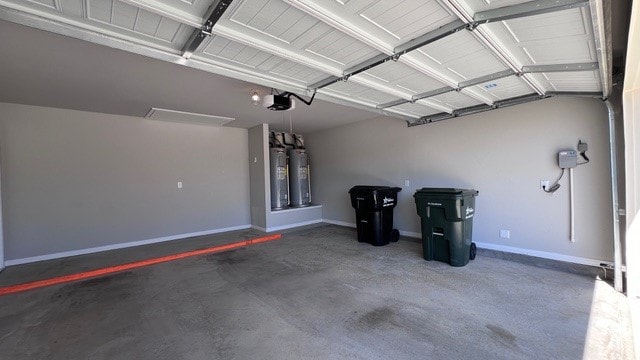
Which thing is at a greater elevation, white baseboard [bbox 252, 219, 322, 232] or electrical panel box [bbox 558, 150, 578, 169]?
electrical panel box [bbox 558, 150, 578, 169]

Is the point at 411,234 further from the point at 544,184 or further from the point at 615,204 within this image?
the point at 615,204

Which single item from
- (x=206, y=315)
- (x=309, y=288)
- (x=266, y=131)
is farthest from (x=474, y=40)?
(x=266, y=131)

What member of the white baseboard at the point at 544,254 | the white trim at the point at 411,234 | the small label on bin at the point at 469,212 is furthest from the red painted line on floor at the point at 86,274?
the white baseboard at the point at 544,254

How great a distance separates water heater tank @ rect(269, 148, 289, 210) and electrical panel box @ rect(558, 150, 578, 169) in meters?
5.29

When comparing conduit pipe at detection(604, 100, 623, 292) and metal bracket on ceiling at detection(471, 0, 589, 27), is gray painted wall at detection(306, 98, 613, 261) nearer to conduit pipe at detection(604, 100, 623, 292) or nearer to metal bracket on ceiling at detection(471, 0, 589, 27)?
conduit pipe at detection(604, 100, 623, 292)

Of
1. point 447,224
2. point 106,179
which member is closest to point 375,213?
point 447,224

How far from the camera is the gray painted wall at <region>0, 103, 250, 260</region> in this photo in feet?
14.0

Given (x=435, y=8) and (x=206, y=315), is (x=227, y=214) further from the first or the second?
(x=435, y=8)

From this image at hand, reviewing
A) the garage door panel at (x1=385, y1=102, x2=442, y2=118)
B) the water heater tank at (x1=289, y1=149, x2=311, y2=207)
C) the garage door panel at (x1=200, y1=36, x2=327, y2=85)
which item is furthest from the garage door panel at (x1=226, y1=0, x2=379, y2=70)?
the water heater tank at (x1=289, y1=149, x2=311, y2=207)

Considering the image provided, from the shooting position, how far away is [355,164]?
20.7 feet

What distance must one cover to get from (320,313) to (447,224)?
225cm

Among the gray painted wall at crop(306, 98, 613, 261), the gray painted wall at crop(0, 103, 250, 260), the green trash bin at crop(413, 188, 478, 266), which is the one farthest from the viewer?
the gray painted wall at crop(0, 103, 250, 260)

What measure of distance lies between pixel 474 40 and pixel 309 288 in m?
2.94

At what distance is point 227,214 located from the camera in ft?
21.1
